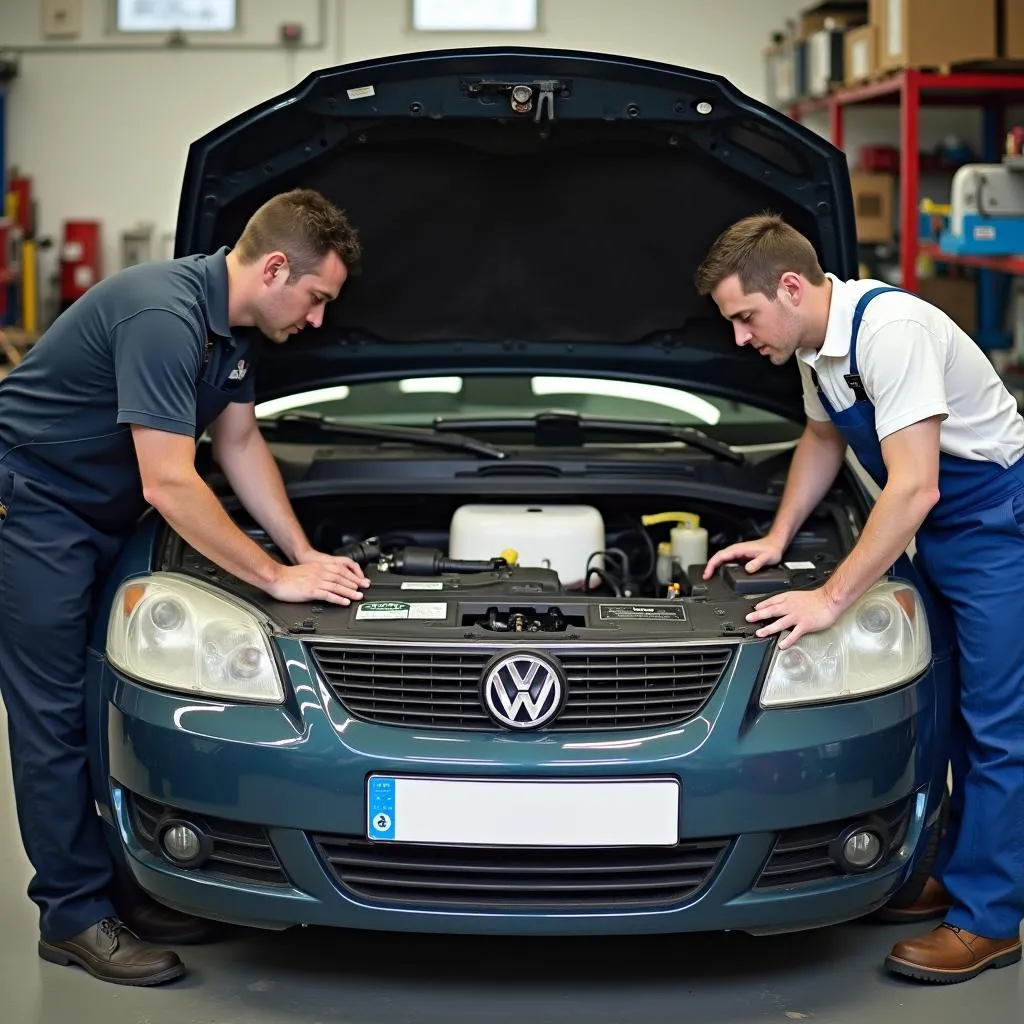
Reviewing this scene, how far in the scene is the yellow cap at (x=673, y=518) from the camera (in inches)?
116

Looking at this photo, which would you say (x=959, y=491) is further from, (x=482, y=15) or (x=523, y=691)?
(x=482, y=15)

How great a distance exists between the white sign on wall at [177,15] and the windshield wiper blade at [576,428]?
8.02m

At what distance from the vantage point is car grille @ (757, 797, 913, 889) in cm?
225

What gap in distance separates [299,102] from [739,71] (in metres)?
8.13

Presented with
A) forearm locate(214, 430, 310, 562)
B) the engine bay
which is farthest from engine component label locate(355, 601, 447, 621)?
forearm locate(214, 430, 310, 562)

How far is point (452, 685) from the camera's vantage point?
7.39 feet

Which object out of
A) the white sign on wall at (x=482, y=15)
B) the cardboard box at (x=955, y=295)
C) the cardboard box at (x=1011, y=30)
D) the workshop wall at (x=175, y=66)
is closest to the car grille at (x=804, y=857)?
the cardboard box at (x=1011, y=30)

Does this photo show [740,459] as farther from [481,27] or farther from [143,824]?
[481,27]

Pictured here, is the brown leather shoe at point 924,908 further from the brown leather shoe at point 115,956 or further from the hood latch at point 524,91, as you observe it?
the hood latch at point 524,91

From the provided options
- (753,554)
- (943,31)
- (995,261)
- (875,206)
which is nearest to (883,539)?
(753,554)

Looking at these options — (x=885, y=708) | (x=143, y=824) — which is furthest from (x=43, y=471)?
(x=885, y=708)

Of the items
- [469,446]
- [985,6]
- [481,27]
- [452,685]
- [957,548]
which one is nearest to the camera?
[452,685]

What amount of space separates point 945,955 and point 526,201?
1539 millimetres

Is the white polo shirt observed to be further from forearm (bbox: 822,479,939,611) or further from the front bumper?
the front bumper
